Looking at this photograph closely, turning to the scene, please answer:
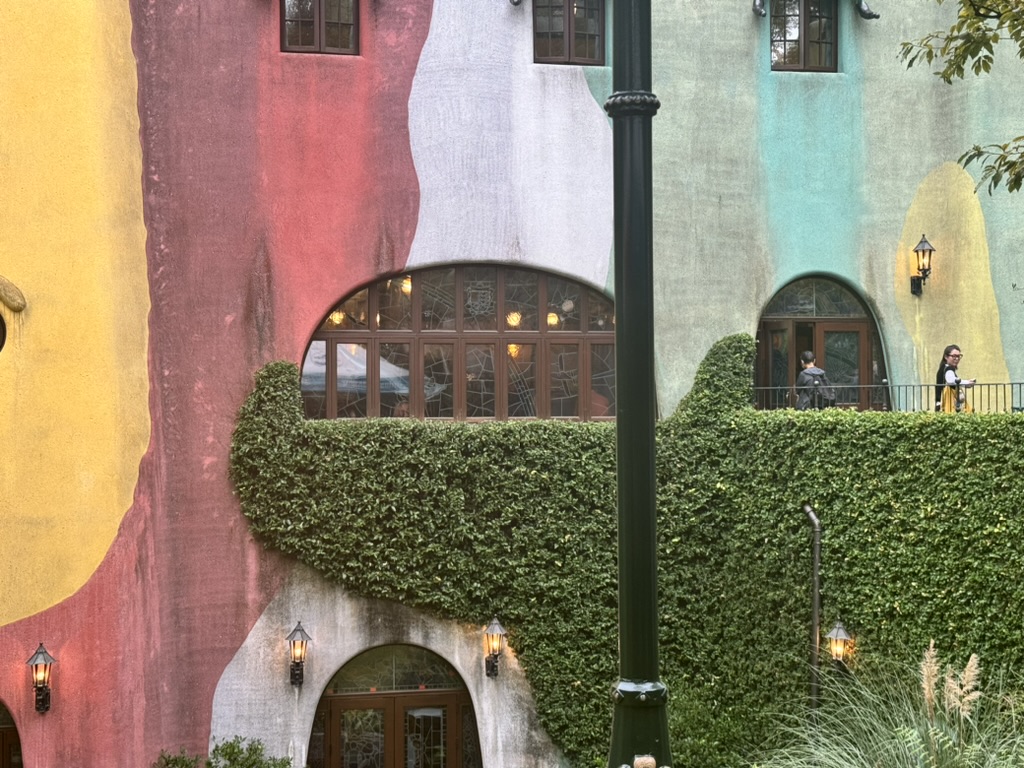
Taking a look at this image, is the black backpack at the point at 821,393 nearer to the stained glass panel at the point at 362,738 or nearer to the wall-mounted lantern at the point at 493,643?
the wall-mounted lantern at the point at 493,643

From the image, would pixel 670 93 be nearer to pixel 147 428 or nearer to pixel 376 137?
pixel 376 137

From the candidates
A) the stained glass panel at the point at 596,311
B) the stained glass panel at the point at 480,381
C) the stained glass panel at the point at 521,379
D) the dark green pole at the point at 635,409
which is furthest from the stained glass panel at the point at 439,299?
the dark green pole at the point at 635,409

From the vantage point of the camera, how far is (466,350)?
13859mm

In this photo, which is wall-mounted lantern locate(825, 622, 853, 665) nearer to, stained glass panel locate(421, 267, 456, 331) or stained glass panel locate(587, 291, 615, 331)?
stained glass panel locate(587, 291, 615, 331)

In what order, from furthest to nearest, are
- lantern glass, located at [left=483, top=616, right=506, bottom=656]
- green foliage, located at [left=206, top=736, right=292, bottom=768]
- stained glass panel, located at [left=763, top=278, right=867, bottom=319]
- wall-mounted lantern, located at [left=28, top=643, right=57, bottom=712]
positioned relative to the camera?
stained glass panel, located at [left=763, top=278, right=867, bottom=319] → lantern glass, located at [left=483, top=616, right=506, bottom=656] → green foliage, located at [left=206, top=736, right=292, bottom=768] → wall-mounted lantern, located at [left=28, top=643, right=57, bottom=712]

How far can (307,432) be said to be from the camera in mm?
13070

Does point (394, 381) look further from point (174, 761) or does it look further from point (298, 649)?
point (174, 761)

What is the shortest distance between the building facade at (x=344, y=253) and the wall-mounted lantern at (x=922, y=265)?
13cm

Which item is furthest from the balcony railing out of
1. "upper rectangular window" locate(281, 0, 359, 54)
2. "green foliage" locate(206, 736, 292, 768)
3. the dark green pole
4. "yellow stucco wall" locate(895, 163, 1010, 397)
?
the dark green pole

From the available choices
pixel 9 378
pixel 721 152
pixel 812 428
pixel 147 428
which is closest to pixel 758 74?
pixel 721 152

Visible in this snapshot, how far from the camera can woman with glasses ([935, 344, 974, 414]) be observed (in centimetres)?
1273

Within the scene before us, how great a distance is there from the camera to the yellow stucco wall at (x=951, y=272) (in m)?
14.6

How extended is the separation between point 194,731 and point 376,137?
7.78 metres

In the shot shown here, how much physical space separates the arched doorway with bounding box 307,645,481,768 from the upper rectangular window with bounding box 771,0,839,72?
9500 mm
